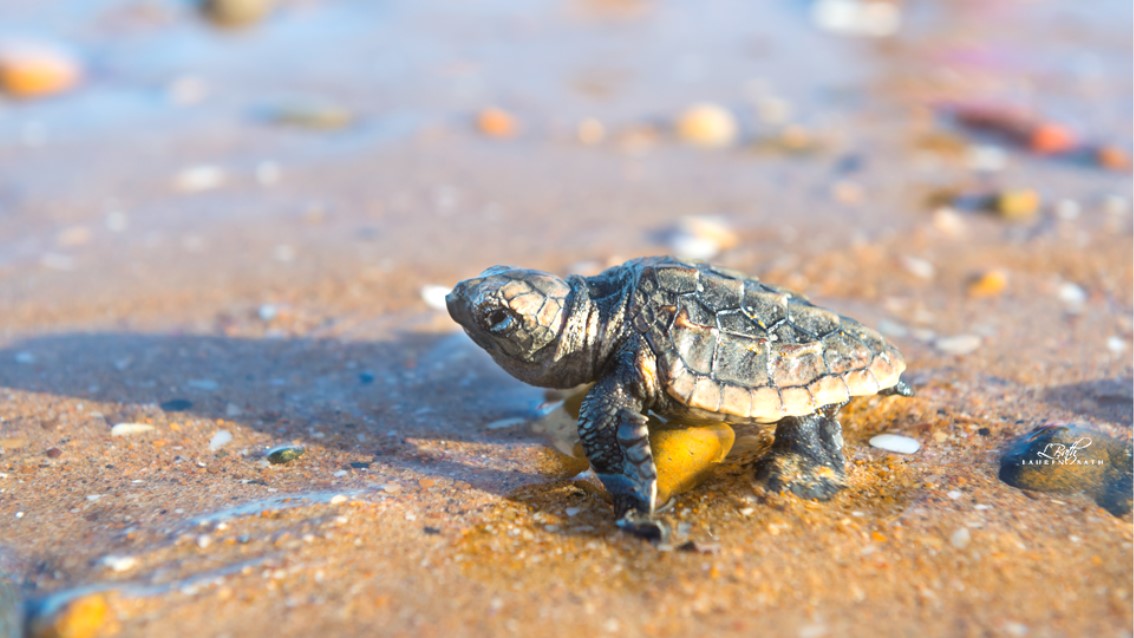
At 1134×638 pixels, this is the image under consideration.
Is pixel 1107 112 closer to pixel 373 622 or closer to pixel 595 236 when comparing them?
pixel 595 236

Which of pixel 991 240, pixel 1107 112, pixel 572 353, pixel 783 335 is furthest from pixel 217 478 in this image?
pixel 1107 112

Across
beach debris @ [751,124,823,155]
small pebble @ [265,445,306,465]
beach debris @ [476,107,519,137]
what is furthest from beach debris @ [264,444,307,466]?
beach debris @ [751,124,823,155]

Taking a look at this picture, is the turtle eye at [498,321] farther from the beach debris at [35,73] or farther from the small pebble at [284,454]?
the beach debris at [35,73]

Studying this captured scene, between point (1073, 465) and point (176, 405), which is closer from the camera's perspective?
point (1073, 465)

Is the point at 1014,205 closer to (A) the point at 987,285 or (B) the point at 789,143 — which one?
(A) the point at 987,285

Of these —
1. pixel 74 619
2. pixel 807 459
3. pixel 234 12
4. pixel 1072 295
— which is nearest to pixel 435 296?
pixel 807 459
